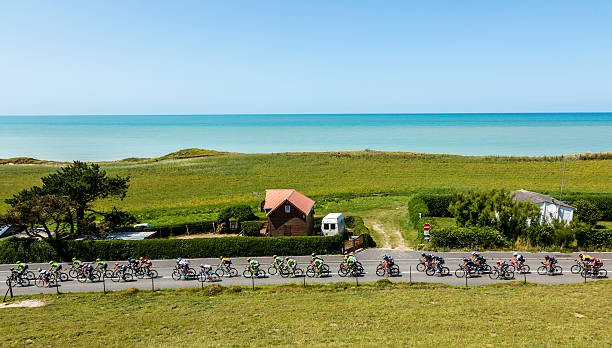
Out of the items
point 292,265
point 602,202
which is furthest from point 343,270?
point 602,202

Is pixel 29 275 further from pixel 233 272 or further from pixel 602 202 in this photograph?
pixel 602 202

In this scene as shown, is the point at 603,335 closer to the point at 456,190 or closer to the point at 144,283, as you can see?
the point at 144,283

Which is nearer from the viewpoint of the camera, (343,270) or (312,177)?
(343,270)

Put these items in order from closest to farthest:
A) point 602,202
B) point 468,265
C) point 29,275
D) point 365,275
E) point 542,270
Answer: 1. point 468,265
2. point 542,270
3. point 365,275
4. point 29,275
5. point 602,202

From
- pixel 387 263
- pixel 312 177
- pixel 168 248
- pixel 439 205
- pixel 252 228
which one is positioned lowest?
pixel 387 263

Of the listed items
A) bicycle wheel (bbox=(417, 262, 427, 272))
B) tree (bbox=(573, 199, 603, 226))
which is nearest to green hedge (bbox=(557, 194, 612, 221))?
tree (bbox=(573, 199, 603, 226))

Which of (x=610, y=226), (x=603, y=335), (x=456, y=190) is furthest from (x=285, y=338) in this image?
(x=456, y=190)
